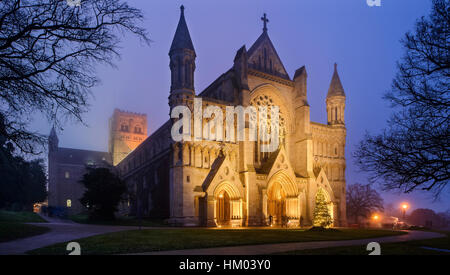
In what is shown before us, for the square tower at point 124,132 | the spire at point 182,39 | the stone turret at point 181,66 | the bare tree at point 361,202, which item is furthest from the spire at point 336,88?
the square tower at point 124,132

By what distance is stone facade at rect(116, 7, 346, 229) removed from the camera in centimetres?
3347

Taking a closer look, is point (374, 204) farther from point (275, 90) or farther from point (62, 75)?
point (62, 75)

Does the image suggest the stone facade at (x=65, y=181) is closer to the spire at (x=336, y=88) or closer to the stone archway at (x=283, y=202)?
the stone archway at (x=283, y=202)

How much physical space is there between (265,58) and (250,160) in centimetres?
1476

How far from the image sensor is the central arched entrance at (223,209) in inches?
1369

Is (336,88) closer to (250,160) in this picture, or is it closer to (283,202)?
(283,202)

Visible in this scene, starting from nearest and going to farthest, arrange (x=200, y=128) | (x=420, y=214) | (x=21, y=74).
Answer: (x=21, y=74), (x=200, y=128), (x=420, y=214)

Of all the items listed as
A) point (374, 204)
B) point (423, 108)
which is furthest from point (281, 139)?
point (374, 204)

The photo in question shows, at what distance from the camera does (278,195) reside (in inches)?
1555

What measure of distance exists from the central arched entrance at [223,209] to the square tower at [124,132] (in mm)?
69850

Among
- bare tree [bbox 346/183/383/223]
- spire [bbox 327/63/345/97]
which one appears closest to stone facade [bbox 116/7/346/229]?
spire [bbox 327/63/345/97]

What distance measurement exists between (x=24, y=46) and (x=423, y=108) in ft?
42.5

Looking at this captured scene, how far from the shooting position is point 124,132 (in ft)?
345

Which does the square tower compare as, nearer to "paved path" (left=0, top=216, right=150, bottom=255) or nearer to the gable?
the gable
